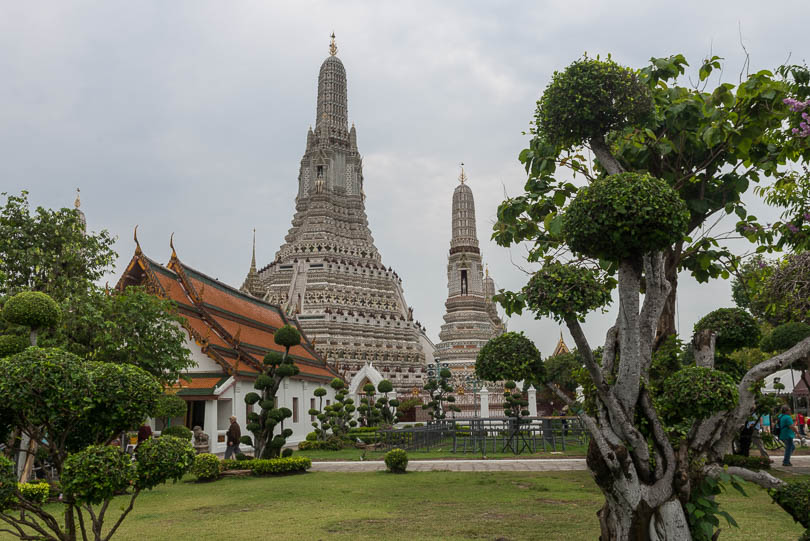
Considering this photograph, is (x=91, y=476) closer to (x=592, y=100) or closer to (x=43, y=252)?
(x=592, y=100)

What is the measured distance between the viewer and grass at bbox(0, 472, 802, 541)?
813 centimetres

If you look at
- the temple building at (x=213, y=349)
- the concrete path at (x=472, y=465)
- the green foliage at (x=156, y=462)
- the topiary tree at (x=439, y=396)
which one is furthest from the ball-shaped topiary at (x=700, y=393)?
the topiary tree at (x=439, y=396)

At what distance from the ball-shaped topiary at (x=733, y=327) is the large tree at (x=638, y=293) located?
801 mm

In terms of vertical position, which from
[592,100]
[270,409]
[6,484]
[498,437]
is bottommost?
[498,437]

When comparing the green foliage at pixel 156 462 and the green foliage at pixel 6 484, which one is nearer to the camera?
the green foliage at pixel 6 484

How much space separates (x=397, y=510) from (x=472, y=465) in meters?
6.90

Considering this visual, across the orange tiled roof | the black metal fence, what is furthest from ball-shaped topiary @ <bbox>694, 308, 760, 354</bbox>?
the orange tiled roof

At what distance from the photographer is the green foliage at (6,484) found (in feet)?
15.9

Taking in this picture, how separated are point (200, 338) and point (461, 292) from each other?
32845mm

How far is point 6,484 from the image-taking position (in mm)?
4875

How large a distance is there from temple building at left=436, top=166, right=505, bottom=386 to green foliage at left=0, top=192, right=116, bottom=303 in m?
33.5

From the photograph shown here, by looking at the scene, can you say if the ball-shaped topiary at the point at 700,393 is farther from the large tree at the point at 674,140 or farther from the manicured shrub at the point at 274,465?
the manicured shrub at the point at 274,465

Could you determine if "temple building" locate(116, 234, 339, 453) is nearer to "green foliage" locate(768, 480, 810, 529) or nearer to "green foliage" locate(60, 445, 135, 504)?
"green foliage" locate(60, 445, 135, 504)

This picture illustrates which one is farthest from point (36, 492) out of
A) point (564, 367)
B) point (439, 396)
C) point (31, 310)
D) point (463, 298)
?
point (463, 298)
